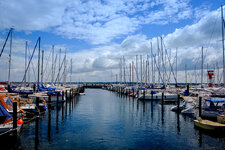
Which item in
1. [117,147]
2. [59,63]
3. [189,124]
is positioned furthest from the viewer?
[59,63]

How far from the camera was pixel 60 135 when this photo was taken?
68.1 ft

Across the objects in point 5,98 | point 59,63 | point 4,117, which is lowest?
point 4,117

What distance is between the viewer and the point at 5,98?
23312 millimetres

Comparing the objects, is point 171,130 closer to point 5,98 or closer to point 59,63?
point 5,98

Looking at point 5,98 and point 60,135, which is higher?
point 5,98

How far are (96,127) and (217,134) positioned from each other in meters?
15.5

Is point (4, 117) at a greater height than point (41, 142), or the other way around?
point (4, 117)

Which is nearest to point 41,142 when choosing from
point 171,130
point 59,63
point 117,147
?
point 117,147

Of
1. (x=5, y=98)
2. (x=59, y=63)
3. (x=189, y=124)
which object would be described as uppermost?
(x=59, y=63)

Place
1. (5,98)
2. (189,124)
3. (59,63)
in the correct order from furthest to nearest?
1. (59,63)
2. (189,124)
3. (5,98)

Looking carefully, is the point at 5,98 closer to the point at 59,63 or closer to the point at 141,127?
the point at 141,127

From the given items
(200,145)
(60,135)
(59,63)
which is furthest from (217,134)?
(59,63)

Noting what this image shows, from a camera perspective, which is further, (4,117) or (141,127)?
(141,127)

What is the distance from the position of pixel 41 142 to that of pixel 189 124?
825 inches
